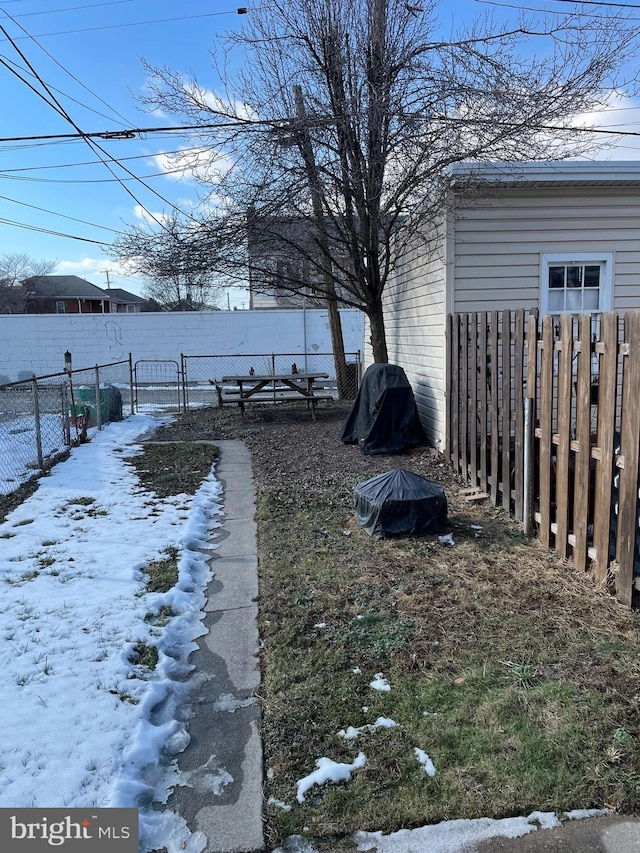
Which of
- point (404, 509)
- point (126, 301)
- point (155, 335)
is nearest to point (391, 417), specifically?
point (404, 509)

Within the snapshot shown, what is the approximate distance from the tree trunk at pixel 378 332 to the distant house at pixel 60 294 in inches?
1748

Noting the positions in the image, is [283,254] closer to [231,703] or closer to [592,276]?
[592,276]

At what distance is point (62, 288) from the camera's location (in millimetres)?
50500

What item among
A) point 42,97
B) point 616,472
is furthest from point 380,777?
point 42,97

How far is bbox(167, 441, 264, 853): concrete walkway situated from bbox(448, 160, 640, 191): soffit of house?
5.19m

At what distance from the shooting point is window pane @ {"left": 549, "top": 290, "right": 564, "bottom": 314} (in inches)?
310

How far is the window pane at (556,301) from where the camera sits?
787 centimetres

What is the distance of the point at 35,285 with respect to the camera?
49375 millimetres

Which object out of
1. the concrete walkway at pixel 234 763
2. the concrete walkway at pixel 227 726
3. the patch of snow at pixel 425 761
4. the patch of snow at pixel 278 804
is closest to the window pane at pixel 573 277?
the concrete walkway at pixel 227 726

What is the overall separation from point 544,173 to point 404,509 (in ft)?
15.9

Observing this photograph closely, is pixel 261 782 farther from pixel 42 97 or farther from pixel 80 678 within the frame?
pixel 42 97

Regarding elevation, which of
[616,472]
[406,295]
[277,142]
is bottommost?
[616,472]

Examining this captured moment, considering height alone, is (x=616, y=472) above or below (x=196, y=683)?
above

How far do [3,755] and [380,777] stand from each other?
59.7 inches
